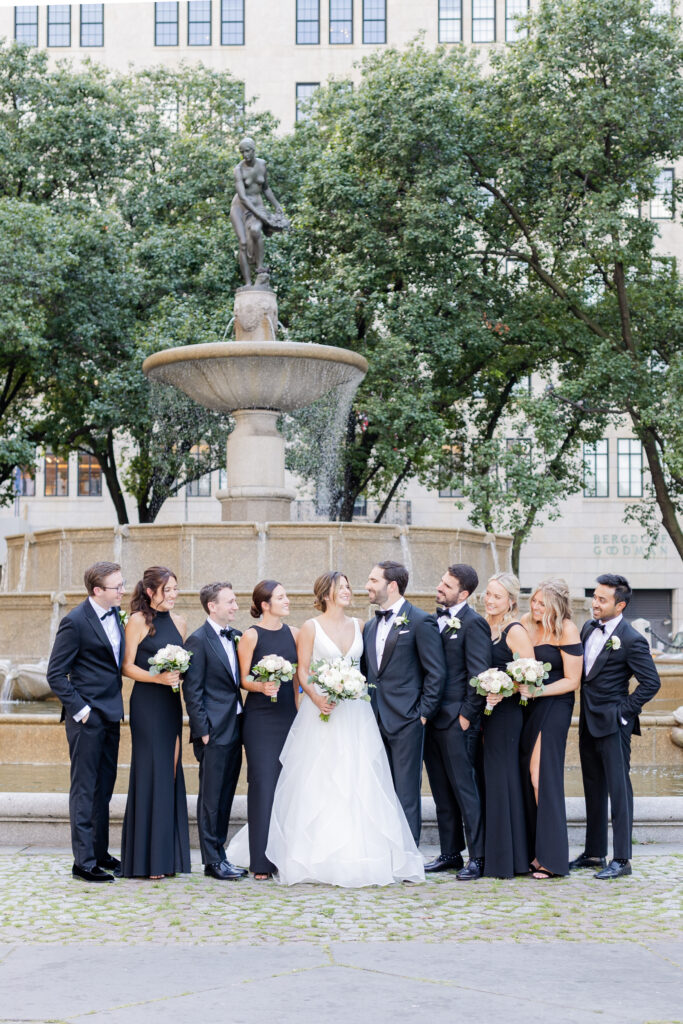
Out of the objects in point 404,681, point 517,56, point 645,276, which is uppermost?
point 517,56

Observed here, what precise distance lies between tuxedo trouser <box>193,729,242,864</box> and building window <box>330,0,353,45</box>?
45.3 m

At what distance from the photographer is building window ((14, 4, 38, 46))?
48.8 metres

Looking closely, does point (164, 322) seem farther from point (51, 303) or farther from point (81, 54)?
point (81, 54)

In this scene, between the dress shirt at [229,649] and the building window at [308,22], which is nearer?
the dress shirt at [229,649]

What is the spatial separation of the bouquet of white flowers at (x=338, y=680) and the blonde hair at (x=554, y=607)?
120cm

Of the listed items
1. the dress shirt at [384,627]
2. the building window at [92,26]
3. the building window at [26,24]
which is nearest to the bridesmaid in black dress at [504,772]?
the dress shirt at [384,627]

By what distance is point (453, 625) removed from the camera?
7828 mm

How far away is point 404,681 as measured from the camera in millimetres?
7820

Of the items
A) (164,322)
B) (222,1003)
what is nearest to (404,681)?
(222,1003)

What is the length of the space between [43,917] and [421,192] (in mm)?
23721

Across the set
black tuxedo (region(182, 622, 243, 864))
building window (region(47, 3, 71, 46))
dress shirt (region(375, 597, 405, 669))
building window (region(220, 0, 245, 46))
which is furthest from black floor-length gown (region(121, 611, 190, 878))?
building window (region(47, 3, 71, 46))

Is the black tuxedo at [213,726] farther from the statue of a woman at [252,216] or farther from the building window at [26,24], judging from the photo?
the building window at [26,24]

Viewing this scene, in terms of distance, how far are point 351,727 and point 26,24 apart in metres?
47.5

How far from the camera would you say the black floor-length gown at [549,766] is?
24.8 feet
